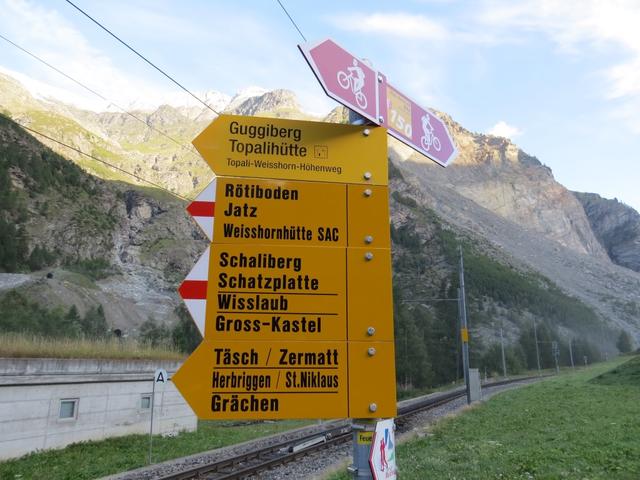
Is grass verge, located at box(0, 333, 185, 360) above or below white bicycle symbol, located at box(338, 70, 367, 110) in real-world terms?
below

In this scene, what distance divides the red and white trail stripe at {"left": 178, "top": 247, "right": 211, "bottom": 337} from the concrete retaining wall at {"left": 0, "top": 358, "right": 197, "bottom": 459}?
15.5m

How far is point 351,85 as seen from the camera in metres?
3.78

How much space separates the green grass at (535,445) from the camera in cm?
923

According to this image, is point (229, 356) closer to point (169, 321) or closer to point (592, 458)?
point (592, 458)

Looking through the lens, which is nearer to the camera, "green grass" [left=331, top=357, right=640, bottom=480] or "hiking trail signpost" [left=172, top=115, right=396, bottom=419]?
"hiking trail signpost" [left=172, top=115, right=396, bottom=419]

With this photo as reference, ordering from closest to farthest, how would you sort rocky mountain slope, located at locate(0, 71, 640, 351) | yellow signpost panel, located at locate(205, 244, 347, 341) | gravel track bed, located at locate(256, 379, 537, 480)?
yellow signpost panel, located at locate(205, 244, 347, 341) → gravel track bed, located at locate(256, 379, 537, 480) → rocky mountain slope, located at locate(0, 71, 640, 351)

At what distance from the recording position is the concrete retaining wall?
15.2 metres

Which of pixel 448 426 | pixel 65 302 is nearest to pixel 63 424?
pixel 448 426

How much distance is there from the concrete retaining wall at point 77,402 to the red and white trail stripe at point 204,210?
1554cm

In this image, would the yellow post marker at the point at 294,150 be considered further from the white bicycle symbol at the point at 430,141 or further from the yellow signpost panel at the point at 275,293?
the white bicycle symbol at the point at 430,141

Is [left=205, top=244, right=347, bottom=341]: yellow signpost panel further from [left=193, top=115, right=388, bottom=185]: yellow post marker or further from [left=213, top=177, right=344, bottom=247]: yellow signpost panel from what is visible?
[left=193, top=115, right=388, bottom=185]: yellow post marker

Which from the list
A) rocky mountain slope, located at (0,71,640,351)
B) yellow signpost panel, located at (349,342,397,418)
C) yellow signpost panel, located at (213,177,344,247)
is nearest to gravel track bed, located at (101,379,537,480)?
yellow signpost panel, located at (349,342,397,418)

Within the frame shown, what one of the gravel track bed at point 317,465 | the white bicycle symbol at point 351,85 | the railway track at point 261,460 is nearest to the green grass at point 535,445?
the gravel track bed at point 317,465

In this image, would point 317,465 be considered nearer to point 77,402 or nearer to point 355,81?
point 77,402
